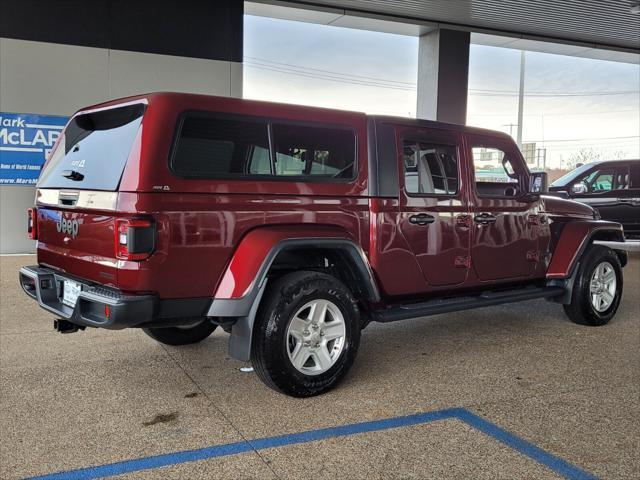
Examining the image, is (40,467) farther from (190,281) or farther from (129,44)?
(129,44)

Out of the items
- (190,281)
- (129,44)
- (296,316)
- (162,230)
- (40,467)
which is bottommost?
(40,467)

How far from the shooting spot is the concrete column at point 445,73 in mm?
12828

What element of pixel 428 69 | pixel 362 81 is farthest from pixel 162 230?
pixel 362 81

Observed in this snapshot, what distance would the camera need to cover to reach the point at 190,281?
11.7 feet

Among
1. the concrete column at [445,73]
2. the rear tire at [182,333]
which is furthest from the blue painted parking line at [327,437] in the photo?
the concrete column at [445,73]

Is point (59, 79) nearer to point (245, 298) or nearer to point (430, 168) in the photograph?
point (430, 168)

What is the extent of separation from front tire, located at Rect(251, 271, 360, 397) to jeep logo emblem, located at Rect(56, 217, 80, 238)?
1.29 meters

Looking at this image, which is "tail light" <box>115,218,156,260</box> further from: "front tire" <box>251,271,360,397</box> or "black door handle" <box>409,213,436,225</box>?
"black door handle" <box>409,213,436,225</box>

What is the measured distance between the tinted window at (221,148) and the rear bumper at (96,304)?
807 mm

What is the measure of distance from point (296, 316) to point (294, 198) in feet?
2.57

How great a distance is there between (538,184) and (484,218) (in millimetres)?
836

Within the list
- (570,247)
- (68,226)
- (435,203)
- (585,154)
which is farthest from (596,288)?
(585,154)

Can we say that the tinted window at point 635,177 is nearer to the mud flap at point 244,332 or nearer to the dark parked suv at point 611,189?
the dark parked suv at point 611,189

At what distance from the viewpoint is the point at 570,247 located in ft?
19.1
